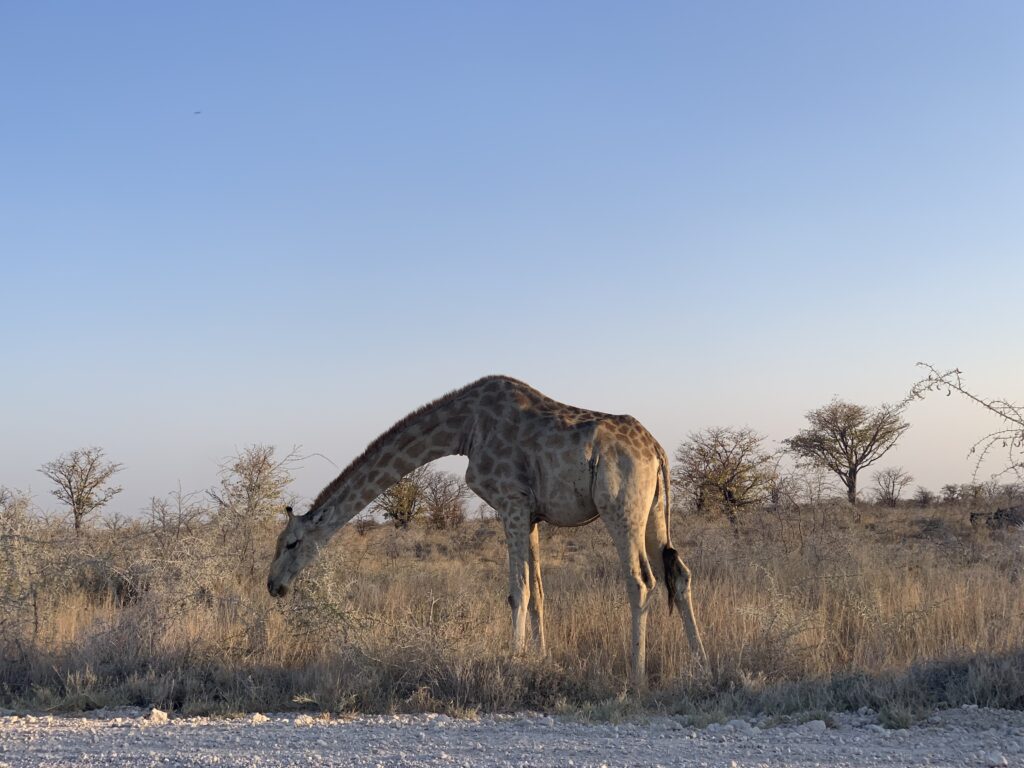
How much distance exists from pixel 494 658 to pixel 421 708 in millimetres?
783

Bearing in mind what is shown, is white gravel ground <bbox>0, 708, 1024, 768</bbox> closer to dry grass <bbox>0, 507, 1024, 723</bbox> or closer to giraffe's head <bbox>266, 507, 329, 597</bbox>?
dry grass <bbox>0, 507, 1024, 723</bbox>

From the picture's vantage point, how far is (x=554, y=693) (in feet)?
23.3

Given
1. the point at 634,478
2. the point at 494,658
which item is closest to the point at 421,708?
the point at 494,658

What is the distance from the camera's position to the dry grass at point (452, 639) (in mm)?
6934

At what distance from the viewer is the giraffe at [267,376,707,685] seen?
8.15 m

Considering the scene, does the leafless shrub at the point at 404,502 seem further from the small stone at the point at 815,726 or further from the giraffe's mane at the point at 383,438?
the small stone at the point at 815,726

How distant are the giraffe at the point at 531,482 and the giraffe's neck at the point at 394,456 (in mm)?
11

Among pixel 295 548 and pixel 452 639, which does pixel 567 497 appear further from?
pixel 295 548

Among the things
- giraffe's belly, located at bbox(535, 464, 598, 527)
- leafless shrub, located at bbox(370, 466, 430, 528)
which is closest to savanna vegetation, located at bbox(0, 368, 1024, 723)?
giraffe's belly, located at bbox(535, 464, 598, 527)

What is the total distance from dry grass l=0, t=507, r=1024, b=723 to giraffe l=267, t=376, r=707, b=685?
48 cm

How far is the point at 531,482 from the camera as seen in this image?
8500 mm

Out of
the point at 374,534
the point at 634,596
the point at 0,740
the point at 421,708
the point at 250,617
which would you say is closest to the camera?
the point at 0,740

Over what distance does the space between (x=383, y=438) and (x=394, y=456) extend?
0.23 meters

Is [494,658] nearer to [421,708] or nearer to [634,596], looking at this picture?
[421,708]
